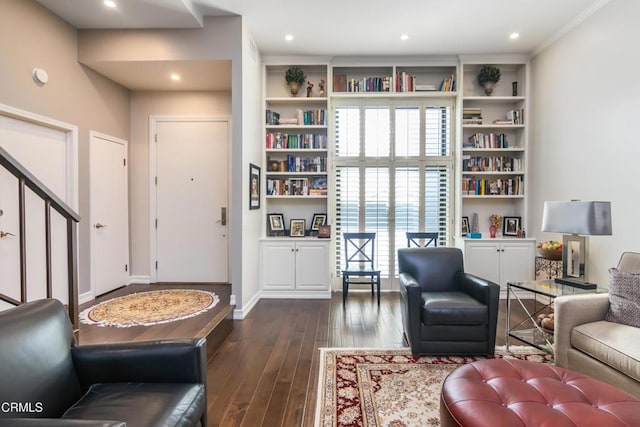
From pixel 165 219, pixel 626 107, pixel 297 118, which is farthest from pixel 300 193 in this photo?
pixel 626 107

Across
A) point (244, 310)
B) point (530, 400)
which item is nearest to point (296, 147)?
point (244, 310)

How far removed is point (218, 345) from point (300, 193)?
241cm

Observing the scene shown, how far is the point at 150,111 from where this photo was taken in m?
4.73

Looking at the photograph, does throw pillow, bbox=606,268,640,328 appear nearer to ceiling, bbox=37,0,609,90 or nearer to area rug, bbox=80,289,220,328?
ceiling, bbox=37,0,609,90

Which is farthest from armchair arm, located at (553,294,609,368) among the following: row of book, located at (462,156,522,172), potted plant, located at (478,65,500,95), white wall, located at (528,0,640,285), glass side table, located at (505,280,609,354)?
potted plant, located at (478,65,500,95)

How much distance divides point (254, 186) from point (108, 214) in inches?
76.0

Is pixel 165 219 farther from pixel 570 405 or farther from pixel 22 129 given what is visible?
pixel 570 405

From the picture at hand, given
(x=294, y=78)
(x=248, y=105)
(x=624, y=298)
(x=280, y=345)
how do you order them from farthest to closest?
(x=294, y=78)
(x=248, y=105)
(x=280, y=345)
(x=624, y=298)

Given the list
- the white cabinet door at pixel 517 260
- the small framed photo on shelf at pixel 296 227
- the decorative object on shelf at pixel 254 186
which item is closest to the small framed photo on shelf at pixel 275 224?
the small framed photo on shelf at pixel 296 227

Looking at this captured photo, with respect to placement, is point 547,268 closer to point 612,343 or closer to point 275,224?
point 612,343

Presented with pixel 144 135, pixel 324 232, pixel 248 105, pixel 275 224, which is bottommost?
pixel 324 232

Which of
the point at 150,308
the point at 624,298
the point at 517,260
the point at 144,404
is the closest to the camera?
the point at 144,404

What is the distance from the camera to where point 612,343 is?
2.05 meters

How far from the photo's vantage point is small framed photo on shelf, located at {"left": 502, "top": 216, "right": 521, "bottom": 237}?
474 cm
